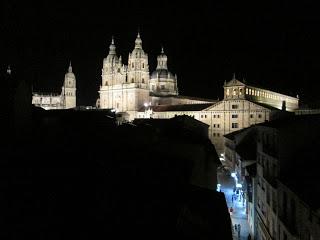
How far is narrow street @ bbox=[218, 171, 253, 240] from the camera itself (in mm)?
31484

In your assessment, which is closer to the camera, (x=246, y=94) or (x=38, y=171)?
(x=38, y=171)

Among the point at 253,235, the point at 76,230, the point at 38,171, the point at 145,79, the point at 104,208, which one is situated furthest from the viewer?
the point at 145,79

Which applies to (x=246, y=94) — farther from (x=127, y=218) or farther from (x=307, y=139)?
(x=127, y=218)

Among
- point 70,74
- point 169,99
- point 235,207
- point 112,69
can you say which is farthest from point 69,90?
point 235,207

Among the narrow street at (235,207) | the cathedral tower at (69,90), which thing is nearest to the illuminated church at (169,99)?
the cathedral tower at (69,90)

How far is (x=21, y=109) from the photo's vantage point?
1775 cm

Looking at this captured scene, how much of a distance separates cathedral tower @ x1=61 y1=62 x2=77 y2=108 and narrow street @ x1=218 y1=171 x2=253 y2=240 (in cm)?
8022

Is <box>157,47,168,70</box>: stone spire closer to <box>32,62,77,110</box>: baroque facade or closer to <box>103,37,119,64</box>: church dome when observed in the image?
<box>103,37,119,64</box>: church dome

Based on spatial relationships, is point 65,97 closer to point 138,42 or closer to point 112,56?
point 112,56

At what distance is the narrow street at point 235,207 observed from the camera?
31.5 metres

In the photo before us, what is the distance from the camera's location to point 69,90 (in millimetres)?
119562

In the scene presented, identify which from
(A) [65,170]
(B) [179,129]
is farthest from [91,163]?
(B) [179,129]

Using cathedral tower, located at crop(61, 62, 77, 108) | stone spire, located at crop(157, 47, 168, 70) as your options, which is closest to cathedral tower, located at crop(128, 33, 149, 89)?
stone spire, located at crop(157, 47, 168, 70)

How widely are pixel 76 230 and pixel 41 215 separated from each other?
0.88 metres
